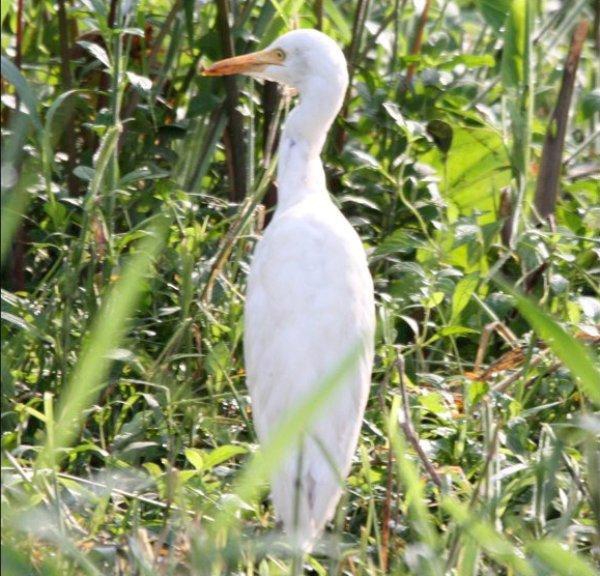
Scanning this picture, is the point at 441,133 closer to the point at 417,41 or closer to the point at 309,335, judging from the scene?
the point at 417,41

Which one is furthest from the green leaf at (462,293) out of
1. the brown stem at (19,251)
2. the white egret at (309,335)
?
the brown stem at (19,251)

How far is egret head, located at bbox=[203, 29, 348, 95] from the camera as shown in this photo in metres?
2.93

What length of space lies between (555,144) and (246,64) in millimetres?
723

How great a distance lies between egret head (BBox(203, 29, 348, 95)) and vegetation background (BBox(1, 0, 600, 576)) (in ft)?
0.34

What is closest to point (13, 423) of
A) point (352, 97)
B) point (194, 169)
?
point (194, 169)

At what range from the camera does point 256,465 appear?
1.32 metres

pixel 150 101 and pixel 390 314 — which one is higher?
pixel 150 101

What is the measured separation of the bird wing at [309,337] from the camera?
2426 millimetres

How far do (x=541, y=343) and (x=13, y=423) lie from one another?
41.5 inches

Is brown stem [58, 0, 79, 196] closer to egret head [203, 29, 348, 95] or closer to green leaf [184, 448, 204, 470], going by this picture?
egret head [203, 29, 348, 95]

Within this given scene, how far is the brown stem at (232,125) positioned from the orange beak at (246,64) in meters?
0.21

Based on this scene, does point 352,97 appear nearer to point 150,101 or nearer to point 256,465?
point 150,101

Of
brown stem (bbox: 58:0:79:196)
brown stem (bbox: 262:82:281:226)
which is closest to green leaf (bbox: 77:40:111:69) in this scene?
brown stem (bbox: 58:0:79:196)

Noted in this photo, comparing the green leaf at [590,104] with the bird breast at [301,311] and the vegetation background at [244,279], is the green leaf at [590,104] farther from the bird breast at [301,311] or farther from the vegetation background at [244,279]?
the bird breast at [301,311]
